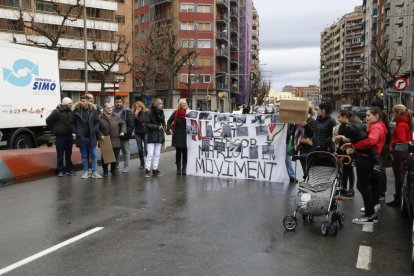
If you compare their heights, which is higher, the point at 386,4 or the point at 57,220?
the point at 386,4

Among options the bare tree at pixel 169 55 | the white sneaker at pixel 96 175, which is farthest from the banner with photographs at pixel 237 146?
the bare tree at pixel 169 55

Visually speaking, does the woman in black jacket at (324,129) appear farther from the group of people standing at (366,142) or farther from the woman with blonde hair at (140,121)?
the woman with blonde hair at (140,121)

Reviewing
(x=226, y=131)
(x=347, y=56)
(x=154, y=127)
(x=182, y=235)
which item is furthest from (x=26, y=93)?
(x=347, y=56)

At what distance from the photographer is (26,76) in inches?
611

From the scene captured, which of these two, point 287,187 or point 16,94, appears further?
point 16,94

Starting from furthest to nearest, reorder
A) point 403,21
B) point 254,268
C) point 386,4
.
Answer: point 386,4 → point 403,21 → point 254,268

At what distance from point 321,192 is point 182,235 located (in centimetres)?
203

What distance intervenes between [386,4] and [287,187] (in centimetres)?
8270

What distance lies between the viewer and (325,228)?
6.63m

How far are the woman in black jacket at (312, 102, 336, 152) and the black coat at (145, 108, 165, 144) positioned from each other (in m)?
4.28

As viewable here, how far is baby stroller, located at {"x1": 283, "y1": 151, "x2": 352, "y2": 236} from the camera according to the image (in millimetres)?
6820

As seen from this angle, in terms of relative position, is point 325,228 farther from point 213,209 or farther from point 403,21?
point 403,21

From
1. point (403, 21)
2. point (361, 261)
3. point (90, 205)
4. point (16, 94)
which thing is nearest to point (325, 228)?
point (361, 261)

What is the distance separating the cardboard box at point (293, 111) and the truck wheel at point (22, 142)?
28.5 ft
